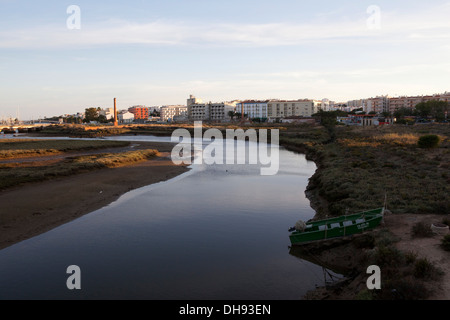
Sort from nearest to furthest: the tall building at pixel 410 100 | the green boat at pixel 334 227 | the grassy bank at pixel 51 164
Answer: the green boat at pixel 334 227 → the grassy bank at pixel 51 164 → the tall building at pixel 410 100

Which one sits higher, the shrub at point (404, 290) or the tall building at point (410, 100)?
the tall building at point (410, 100)

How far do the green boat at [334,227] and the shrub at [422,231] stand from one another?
1.80 metres

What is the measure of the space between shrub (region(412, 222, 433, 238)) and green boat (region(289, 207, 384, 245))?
1.80m

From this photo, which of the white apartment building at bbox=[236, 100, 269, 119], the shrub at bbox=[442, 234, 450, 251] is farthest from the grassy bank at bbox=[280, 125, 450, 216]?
the white apartment building at bbox=[236, 100, 269, 119]

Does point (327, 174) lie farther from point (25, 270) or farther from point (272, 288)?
point (25, 270)

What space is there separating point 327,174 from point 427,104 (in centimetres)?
12130

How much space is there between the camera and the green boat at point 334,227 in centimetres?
1570

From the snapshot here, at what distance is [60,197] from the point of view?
25.7m

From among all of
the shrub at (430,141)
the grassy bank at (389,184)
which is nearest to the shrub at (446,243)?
the grassy bank at (389,184)

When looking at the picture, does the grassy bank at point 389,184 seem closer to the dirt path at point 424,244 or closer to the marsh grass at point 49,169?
the dirt path at point 424,244

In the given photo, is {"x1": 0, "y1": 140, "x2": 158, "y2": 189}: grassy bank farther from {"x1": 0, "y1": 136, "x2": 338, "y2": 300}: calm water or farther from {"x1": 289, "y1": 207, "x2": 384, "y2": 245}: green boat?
{"x1": 289, "y1": 207, "x2": 384, "y2": 245}: green boat

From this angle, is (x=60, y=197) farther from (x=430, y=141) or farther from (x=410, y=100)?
(x=410, y=100)

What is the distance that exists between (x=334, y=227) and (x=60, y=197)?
67.4 feet

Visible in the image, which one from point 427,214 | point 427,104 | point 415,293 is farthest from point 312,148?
point 427,104
